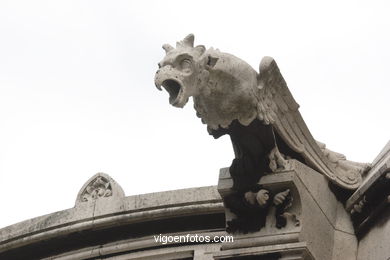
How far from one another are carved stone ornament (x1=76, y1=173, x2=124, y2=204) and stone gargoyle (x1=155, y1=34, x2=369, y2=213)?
3.00 meters

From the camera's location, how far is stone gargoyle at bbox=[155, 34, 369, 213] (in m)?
8.14

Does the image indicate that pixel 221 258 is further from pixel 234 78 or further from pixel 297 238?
pixel 234 78

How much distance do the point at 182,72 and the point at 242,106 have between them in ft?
1.51

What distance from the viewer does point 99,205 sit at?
442 inches

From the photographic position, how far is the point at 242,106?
823 centimetres

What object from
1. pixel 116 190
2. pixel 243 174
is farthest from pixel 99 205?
pixel 243 174

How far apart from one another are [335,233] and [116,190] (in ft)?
10.1

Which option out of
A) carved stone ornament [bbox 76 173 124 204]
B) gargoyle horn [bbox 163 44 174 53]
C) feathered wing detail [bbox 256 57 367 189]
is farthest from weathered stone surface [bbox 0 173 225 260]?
gargoyle horn [bbox 163 44 174 53]

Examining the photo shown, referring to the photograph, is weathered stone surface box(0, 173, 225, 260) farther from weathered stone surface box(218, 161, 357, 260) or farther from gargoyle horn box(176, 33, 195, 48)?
gargoyle horn box(176, 33, 195, 48)

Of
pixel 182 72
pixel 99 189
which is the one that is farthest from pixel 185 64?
pixel 99 189

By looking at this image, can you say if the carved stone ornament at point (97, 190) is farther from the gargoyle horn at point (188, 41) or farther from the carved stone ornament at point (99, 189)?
the gargoyle horn at point (188, 41)

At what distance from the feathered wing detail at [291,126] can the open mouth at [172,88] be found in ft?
1.87

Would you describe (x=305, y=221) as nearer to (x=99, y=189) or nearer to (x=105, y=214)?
(x=105, y=214)

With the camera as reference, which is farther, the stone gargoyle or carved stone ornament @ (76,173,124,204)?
carved stone ornament @ (76,173,124,204)
